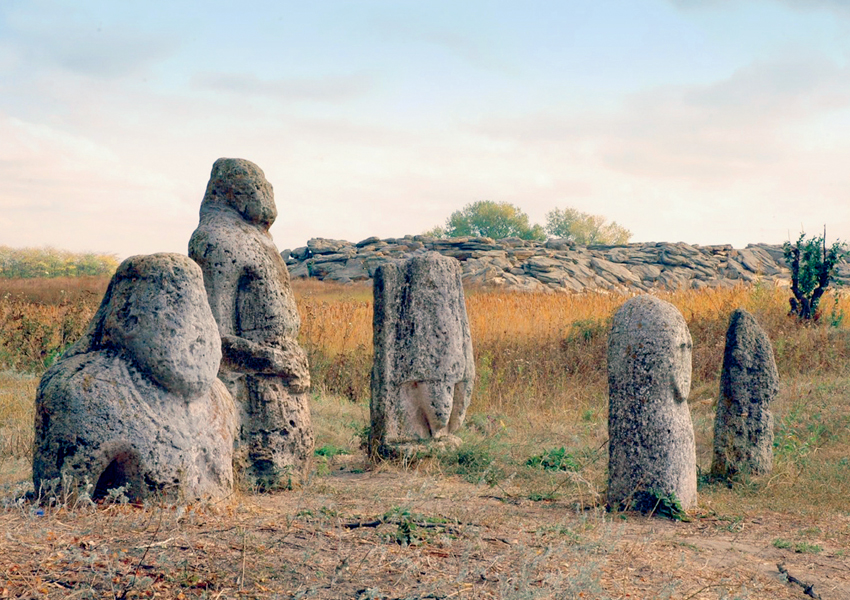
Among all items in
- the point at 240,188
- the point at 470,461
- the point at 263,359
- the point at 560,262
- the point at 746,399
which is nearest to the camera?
the point at 263,359

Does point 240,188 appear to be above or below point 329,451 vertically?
above

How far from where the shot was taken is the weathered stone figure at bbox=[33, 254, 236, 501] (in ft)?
13.9

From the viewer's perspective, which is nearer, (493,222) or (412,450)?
(412,450)

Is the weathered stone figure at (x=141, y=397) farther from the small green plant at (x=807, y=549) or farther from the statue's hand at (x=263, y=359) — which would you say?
the small green plant at (x=807, y=549)

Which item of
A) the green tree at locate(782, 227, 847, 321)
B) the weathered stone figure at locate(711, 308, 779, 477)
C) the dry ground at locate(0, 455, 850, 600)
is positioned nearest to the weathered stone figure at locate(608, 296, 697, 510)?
the dry ground at locate(0, 455, 850, 600)

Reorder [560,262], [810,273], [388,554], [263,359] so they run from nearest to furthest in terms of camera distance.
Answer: [388,554] < [263,359] < [810,273] < [560,262]

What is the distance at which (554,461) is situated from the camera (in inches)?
320

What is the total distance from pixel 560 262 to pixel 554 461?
2520 centimetres

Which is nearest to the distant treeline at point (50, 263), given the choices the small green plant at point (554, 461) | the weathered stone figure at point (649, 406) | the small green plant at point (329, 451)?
the small green plant at point (329, 451)

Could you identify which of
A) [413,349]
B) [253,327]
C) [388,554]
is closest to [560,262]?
[413,349]

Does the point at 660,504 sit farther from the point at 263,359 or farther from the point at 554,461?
the point at 263,359

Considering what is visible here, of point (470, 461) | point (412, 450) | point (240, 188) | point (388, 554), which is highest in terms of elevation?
point (240, 188)

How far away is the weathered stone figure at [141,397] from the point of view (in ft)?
13.9

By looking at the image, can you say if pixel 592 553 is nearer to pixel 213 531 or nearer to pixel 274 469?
pixel 213 531
